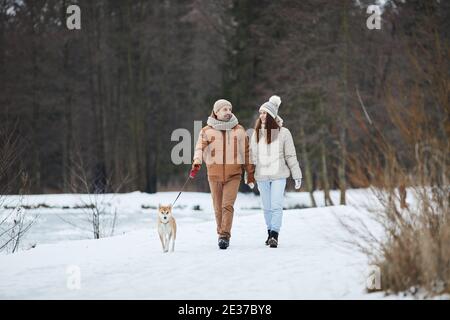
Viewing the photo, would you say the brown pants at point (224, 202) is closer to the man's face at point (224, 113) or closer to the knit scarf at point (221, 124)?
the knit scarf at point (221, 124)

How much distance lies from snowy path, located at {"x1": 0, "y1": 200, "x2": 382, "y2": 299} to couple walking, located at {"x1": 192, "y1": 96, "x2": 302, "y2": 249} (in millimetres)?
623

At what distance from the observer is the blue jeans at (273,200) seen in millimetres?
7711

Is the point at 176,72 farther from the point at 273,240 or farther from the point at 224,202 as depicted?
the point at 273,240

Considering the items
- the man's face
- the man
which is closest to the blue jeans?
the man

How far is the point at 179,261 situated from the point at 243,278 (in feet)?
4.61

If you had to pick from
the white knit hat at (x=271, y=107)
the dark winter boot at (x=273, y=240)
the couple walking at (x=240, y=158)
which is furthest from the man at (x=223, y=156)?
the dark winter boot at (x=273, y=240)

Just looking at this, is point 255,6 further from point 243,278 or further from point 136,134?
point 243,278

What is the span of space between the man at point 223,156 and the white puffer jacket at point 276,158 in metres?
0.17

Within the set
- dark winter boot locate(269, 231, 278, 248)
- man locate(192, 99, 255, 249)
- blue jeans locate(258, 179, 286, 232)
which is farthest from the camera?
man locate(192, 99, 255, 249)

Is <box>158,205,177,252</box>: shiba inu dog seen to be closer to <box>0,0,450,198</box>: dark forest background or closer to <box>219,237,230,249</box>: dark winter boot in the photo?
<box>219,237,230,249</box>: dark winter boot

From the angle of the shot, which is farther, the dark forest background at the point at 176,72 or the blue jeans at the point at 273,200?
the dark forest background at the point at 176,72

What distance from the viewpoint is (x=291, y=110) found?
2106 centimetres

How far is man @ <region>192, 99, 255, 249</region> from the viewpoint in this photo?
783 cm

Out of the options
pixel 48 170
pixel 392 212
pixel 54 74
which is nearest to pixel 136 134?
pixel 54 74
